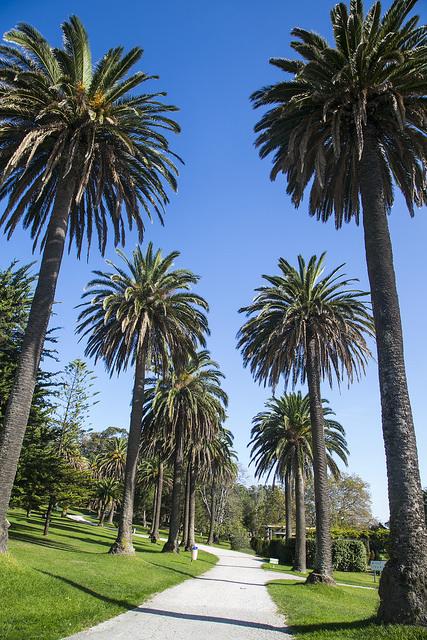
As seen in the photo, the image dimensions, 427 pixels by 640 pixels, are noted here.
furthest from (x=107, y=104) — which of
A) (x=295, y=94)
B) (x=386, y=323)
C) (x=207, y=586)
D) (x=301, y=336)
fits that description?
(x=207, y=586)

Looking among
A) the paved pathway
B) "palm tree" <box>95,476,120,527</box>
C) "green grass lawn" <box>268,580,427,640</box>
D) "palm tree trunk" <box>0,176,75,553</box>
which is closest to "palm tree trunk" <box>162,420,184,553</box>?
"green grass lawn" <box>268,580,427,640</box>

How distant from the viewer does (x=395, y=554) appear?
31.9 feet

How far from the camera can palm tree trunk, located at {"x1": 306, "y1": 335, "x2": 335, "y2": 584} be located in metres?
20.5

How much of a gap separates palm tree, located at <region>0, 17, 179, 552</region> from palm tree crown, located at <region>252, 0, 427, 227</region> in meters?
4.59

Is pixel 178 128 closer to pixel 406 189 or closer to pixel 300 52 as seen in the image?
pixel 300 52

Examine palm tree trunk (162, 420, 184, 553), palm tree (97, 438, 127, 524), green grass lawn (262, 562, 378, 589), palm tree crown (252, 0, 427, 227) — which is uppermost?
palm tree crown (252, 0, 427, 227)

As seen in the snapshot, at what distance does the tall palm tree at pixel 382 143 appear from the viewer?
389 inches

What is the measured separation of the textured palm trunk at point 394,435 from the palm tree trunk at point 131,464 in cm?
1765

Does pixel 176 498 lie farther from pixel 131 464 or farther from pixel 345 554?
pixel 345 554

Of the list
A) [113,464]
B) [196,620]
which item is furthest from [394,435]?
[113,464]

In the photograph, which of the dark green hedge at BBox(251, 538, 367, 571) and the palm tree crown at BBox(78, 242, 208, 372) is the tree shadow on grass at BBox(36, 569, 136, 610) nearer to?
the palm tree crown at BBox(78, 242, 208, 372)

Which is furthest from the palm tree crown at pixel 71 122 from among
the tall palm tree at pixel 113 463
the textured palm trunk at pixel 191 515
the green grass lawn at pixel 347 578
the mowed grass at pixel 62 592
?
the tall palm tree at pixel 113 463

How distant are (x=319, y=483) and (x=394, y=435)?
40.6 ft

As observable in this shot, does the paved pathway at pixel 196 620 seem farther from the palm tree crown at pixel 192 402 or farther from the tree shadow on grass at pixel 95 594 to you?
the palm tree crown at pixel 192 402
